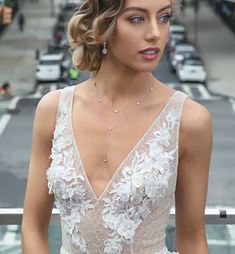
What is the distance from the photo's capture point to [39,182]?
120 inches

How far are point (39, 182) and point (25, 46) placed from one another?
157ft

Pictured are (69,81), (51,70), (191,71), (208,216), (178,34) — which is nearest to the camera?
(208,216)

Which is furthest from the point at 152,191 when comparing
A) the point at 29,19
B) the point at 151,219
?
the point at 29,19

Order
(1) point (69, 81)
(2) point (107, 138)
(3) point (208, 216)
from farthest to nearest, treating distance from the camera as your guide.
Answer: (1) point (69, 81), (3) point (208, 216), (2) point (107, 138)

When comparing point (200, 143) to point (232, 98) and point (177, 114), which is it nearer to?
point (177, 114)

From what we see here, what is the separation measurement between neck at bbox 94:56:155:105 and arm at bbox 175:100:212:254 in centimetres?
19

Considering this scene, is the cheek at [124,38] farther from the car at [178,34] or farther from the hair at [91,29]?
the car at [178,34]

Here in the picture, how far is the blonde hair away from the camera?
9.29 feet

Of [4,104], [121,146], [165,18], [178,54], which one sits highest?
[165,18]

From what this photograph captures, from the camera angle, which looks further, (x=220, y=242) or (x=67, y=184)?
(x=220, y=242)

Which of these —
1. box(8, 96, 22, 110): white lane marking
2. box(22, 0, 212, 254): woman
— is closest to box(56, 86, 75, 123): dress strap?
box(22, 0, 212, 254): woman

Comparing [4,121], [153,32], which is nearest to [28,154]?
[4,121]

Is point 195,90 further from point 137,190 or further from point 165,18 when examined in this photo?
point 137,190

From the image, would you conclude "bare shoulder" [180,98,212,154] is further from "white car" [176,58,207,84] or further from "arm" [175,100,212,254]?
"white car" [176,58,207,84]
